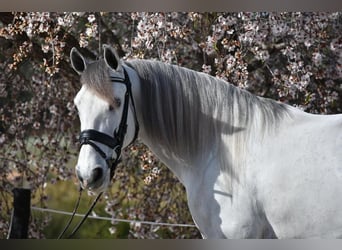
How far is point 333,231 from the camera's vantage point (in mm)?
1869

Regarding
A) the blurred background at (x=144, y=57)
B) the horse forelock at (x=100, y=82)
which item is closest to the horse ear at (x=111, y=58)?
the horse forelock at (x=100, y=82)

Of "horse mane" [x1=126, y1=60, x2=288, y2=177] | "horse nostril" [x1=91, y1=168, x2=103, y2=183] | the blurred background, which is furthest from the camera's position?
the blurred background

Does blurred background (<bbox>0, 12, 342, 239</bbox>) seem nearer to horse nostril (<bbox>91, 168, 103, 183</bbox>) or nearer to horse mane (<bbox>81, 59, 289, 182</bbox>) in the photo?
horse mane (<bbox>81, 59, 289, 182</bbox>)

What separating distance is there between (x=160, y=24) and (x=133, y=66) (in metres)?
0.84

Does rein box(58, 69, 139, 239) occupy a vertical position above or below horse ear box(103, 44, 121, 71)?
below

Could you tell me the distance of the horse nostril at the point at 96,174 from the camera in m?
1.90

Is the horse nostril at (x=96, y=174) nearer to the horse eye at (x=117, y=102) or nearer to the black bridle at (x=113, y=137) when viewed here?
the black bridle at (x=113, y=137)

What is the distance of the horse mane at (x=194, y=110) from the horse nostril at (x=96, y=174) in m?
0.27

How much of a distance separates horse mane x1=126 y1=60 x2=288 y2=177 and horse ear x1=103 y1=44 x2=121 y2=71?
0.11 meters

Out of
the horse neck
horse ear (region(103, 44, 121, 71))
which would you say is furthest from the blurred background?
horse ear (region(103, 44, 121, 71))

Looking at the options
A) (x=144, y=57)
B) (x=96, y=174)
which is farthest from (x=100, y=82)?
(x=144, y=57)

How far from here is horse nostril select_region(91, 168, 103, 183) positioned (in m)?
1.90

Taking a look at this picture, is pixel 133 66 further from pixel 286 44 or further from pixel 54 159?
pixel 54 159

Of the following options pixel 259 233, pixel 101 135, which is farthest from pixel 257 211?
pixel 101 135
